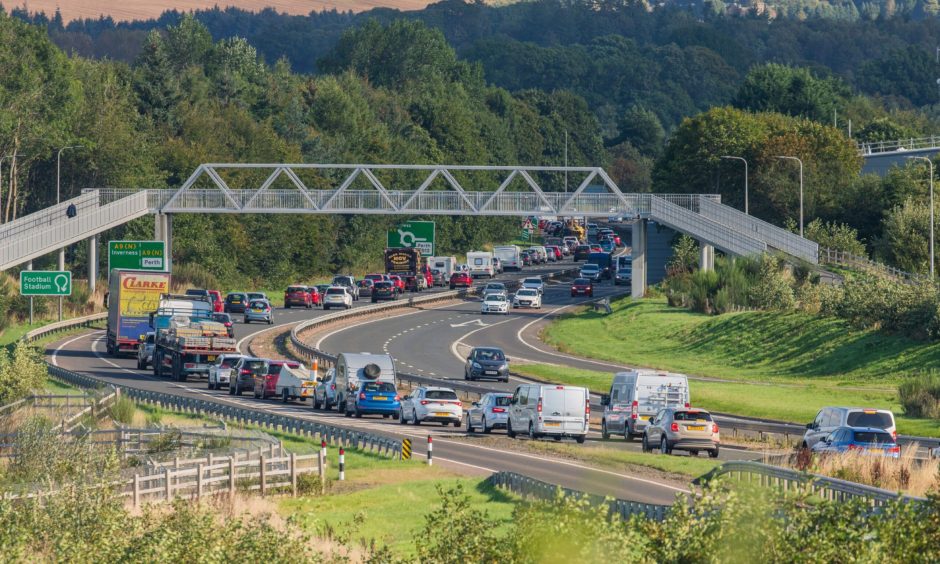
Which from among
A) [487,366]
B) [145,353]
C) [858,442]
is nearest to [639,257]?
[487,366]

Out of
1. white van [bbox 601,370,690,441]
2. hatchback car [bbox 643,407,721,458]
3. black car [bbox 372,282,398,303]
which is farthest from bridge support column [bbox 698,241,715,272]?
hatchback car [bbox 643,407,721,458]

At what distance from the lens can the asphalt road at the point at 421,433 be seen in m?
35.8

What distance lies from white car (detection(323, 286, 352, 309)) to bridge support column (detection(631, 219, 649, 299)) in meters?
18.6

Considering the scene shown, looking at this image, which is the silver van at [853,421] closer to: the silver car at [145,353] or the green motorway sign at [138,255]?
the silver car at [145,353]

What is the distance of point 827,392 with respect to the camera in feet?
200

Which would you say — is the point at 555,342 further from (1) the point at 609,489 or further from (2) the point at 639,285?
(1) the point at 609,489

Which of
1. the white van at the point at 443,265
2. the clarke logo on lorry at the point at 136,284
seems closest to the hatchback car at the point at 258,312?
the clarke logo on lorry at the point at 136,284

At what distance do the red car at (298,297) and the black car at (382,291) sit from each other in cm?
591

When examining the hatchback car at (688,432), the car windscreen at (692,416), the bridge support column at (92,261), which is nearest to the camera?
the hatchback car at (688,432)

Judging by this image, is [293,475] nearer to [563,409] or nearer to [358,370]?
[563,409]

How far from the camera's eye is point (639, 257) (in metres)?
101

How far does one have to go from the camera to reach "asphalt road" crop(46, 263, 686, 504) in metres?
35.8

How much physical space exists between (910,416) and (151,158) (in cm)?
8276

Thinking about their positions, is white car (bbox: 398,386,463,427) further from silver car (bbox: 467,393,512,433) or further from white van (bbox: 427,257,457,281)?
white van (bbox: 427,257,457,281)
